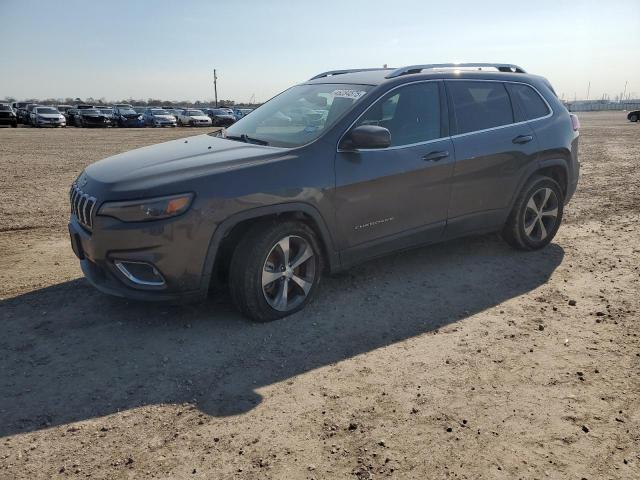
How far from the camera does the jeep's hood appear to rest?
3555 mm

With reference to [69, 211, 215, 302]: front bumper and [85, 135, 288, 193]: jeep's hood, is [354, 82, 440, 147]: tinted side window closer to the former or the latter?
[85, 135, 288, 193]: jeep's hood

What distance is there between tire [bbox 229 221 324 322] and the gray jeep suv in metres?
0.01

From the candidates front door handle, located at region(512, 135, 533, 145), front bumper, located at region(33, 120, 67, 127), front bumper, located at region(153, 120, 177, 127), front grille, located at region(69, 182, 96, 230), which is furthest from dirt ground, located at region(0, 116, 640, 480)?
front bumper, located at region(153, 120, 177, 127)

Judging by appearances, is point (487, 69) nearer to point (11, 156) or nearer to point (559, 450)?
point (559, 450)

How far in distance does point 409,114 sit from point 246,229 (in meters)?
1.81

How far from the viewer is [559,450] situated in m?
2.55

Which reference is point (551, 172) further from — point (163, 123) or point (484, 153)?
point (163, 123)

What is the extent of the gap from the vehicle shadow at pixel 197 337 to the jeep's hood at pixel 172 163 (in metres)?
1.07

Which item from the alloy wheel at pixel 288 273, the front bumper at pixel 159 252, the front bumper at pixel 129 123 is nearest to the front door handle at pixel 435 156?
the alloy wheel at pixel 288 273

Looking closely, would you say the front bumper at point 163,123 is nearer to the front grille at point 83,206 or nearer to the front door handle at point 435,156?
the front grille at point 83,206

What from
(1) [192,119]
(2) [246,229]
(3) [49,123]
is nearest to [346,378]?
(2) [246,229]

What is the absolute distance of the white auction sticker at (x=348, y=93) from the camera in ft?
14.3

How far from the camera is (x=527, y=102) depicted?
17.8 feet

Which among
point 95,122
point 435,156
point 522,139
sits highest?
point 522,139
